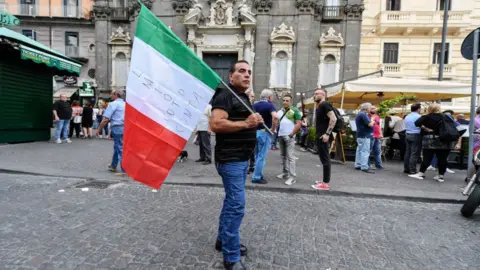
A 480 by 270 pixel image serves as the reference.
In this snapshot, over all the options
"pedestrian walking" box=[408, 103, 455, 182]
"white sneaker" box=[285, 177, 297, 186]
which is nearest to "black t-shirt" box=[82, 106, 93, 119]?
"white sneaker" box=[285, 177, 297, 186]

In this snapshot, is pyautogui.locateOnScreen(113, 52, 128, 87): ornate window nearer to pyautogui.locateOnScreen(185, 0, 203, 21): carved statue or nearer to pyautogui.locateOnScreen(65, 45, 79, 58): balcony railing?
pyautogui.locateOnScreen(185, 0, 203, 21): carved statue

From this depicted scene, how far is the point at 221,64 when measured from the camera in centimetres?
2252

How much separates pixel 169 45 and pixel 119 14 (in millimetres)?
24701

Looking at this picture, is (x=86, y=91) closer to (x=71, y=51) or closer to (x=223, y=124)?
(x=71, y=51)

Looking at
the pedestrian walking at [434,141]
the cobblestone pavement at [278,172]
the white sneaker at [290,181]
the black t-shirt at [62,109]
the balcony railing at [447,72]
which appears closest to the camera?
the cobblestone pavement at [278,172]

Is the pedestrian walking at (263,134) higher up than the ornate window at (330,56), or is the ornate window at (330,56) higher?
the ornate window at (330,56)

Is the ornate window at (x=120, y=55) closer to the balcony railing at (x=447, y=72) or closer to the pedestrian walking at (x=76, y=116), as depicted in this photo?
the pedestrian walking at (x=76, y=116)

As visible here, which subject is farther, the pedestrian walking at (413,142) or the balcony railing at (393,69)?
the balcony railing at (393,69)

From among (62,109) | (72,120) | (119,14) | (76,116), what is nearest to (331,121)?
(62,109)

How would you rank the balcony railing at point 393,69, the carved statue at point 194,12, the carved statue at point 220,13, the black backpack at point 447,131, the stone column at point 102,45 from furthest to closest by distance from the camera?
1. the balcony railing at point 393,69
2. the stone column at point 102,45
3. the carved statue at point 220,13
4. the carved statue at point 194,12
5. the black backpack at point 447,131

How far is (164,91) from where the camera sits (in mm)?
2641

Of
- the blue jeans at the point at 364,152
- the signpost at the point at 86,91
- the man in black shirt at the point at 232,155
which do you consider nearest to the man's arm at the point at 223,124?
the man in black shirt at the point at 232,155

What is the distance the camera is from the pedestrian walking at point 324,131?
513 cm

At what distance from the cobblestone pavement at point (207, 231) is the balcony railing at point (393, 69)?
862 inches
